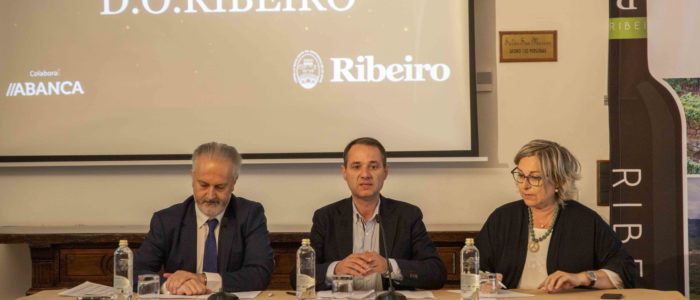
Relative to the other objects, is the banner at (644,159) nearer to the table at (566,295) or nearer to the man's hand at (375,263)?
the table at (566,295)

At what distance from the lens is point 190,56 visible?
5023mm

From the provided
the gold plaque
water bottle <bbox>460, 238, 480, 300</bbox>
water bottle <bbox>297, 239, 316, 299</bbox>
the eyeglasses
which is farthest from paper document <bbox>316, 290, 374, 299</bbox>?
the gold plaque

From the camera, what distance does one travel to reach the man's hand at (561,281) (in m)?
3.35

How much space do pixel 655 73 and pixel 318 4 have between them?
1.77 metres

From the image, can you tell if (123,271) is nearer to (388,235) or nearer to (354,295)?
(354,295)

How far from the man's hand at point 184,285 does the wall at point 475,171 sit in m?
1.58

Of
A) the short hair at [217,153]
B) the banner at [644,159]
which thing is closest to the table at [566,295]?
the short hair at [217,153]

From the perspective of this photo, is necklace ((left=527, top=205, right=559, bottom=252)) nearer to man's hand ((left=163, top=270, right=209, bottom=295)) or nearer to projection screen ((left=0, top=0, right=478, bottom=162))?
projection screen ((left=0, top=0, right=478, bottom=162))

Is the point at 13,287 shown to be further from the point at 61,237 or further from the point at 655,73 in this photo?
the point at 655,73

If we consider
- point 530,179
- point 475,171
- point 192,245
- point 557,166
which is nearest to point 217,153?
point 192,245

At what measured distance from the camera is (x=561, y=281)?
3.35 m

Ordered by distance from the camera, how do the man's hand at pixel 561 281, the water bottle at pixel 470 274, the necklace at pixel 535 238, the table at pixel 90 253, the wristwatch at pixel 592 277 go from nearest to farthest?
the water bottle at pixel 470 274
the man's hand at pixel 561 281
the wristwatch at pixel 592 277
the necklace at pixel 535 238
the table at pixel 90 253

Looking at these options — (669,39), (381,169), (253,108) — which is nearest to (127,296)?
(381,169)

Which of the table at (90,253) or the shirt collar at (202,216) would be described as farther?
the table at (90,253)
